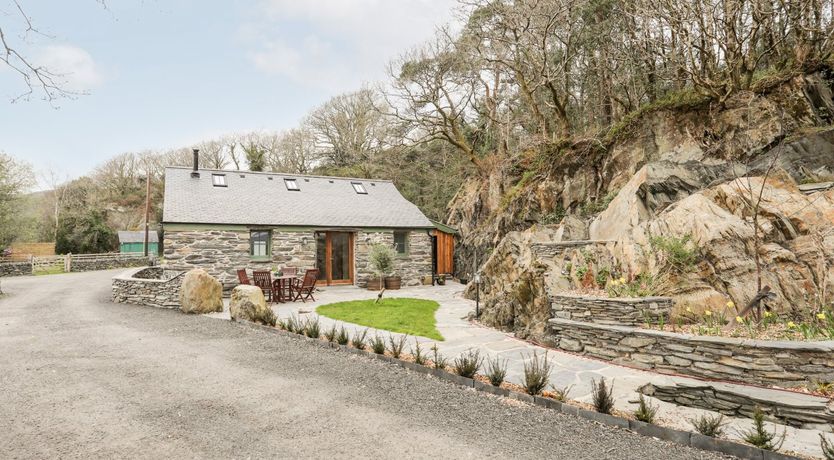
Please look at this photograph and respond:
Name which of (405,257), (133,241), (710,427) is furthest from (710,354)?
(133,241)

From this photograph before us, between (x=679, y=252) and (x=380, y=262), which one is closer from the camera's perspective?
(x=679, y=252)

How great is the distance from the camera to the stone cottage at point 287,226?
44.3 feet

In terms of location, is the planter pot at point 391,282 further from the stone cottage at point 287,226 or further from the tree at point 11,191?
the tree at point 11,191

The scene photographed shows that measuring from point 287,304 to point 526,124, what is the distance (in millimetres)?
12659

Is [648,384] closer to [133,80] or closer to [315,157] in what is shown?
[133,80]

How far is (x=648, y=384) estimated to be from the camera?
4.74m

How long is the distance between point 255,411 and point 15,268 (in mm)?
26190

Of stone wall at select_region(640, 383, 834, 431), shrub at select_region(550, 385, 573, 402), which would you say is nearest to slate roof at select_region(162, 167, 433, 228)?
shrub at select_region(550, 385, 573, 402)

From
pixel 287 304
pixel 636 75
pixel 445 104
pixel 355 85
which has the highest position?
pixel 355 85

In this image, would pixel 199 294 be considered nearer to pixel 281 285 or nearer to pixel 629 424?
pixel 281 285

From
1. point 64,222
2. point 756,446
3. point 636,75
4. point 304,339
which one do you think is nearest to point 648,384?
point 756,446

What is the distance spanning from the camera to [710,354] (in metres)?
5.10

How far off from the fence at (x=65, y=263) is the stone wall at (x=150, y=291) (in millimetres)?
13528

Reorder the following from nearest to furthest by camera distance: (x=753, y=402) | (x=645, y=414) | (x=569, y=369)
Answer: (x=645, y=414) < (x=753, y=402) < (x=569, y=369)
